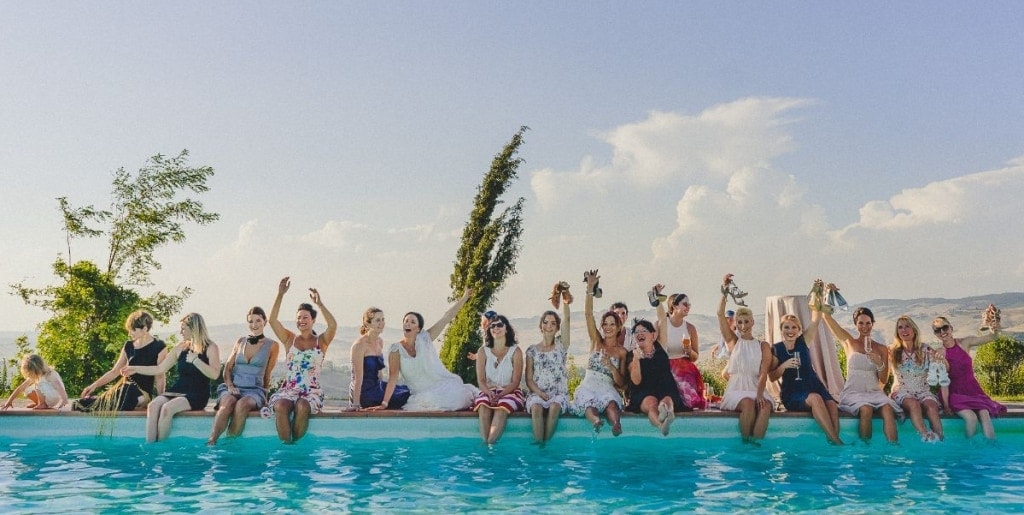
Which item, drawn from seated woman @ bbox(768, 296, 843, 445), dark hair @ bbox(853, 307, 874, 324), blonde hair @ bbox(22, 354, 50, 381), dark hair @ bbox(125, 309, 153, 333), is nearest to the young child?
blonde hair @ bbox(22, 354, 50, 381)

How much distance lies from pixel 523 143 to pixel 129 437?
49.2 feet

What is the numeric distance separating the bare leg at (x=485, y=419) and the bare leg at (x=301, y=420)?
1896 millimetres

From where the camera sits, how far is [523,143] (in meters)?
22.2

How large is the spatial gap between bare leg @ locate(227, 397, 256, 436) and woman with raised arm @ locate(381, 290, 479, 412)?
1.53m

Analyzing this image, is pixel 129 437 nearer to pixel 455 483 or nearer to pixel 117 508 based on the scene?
pixel 117 508

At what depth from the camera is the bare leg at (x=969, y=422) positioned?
28.0 ft

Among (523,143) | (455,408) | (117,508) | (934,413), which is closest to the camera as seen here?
(117,508)

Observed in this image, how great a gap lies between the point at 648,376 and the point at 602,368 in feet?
1.68

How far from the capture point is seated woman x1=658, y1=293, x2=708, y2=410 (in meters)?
9.45

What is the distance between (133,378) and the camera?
9250 mm

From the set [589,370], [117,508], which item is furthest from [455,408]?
[117,508]

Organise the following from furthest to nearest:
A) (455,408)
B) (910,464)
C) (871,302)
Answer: (871,302) < (455,408) < (910,464)

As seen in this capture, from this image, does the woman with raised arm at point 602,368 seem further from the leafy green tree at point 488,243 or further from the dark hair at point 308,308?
the leafy green tree at point 488,243

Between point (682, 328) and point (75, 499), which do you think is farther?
point (682, 328)
